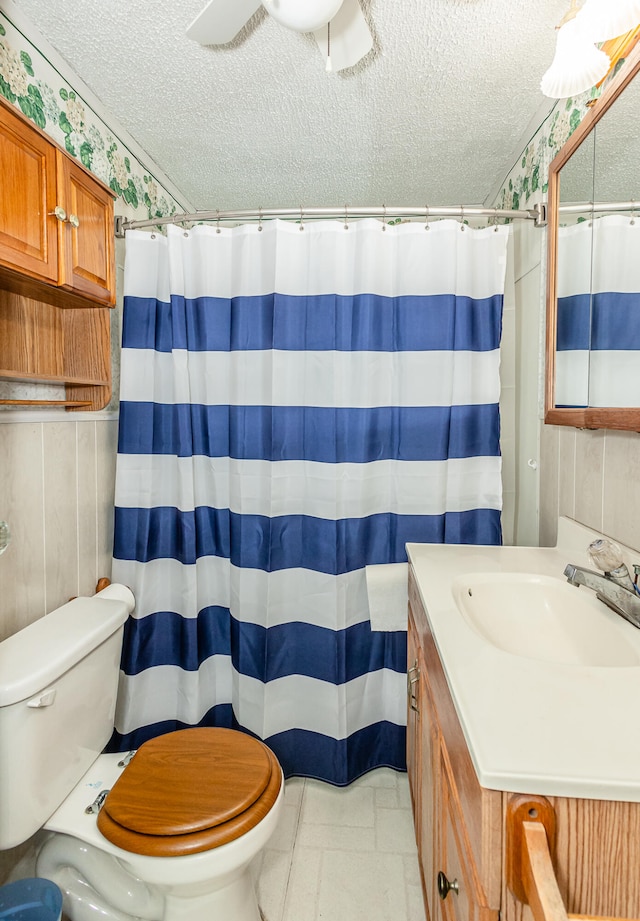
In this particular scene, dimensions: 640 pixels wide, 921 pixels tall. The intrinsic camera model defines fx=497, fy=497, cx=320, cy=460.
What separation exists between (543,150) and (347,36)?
2.61 ft

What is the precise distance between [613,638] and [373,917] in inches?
41.1

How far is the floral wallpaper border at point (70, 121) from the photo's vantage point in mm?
1305

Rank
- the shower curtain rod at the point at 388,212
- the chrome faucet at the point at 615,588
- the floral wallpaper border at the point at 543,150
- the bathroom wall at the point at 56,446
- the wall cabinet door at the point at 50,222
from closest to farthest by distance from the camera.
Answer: the chrome faucet at the point at 615,588, the wall cabinet door at the point at 50,222, the bathroom wall at the point at 56,446, the floral wallpaper border at the point at 543,150, the shower curtain rod at the point at 388,212

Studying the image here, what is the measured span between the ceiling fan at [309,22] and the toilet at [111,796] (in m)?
1.50

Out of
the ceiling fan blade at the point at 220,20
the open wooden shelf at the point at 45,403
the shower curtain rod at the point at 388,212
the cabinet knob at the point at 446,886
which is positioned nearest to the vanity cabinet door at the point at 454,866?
the cabinet knob at the point at 446,886

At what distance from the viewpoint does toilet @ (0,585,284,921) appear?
1.07 m

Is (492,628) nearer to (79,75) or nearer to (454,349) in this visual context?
(454,349)

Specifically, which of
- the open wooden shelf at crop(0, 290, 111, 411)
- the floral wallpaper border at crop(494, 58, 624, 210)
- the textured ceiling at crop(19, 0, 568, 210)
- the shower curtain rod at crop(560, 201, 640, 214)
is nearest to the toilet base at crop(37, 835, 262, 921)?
the open wooden shelf at crop(0, 290, 111, 411)

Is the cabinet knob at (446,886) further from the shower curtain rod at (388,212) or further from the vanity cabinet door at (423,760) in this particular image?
the shower curtain rod at (388,212)

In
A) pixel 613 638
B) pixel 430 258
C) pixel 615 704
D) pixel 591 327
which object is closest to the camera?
pixel 615 704

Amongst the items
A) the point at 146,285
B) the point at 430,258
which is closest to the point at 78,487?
the point at 146,285

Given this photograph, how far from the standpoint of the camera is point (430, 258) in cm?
162

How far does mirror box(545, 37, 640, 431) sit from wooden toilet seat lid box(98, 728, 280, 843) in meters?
1.20

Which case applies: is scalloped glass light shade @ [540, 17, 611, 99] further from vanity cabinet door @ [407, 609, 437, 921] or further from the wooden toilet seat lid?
the wooden toilet seat lid
